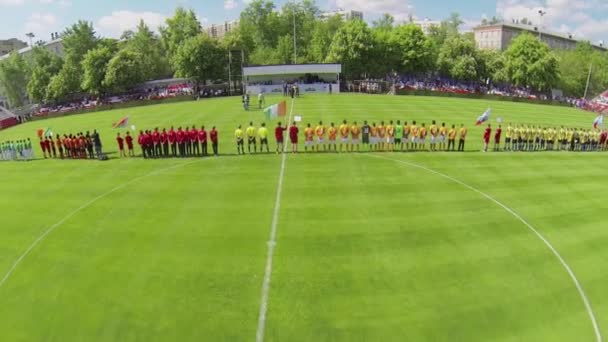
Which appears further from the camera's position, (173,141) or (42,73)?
(42,73)

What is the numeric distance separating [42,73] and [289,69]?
51.2m

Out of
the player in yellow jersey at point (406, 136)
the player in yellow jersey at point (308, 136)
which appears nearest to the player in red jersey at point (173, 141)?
the player in yellow jersey at point (308, 136)

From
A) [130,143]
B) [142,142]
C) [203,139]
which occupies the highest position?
[203,139]

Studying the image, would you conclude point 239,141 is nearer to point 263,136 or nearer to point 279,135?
point 263,136

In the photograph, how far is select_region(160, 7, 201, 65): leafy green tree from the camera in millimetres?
86375

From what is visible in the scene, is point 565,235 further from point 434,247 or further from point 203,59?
point 203,59

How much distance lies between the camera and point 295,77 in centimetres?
5903

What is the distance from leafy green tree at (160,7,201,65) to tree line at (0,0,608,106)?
22cm

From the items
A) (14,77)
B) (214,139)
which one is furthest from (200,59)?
(14,77)

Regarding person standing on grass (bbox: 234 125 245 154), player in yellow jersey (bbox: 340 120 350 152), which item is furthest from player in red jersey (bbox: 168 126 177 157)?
player in yellow jersey (bbox: 340 120 350 152)

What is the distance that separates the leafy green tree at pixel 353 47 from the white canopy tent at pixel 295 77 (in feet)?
38.7

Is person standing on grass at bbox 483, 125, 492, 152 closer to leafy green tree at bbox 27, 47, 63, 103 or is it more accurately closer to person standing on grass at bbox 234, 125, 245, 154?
person standing on grass at bbox 234, 125, 245, 154

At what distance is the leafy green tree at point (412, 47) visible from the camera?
236 ft

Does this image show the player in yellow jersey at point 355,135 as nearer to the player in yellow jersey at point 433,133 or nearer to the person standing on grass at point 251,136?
the player in yellow jersey at point 433,133
